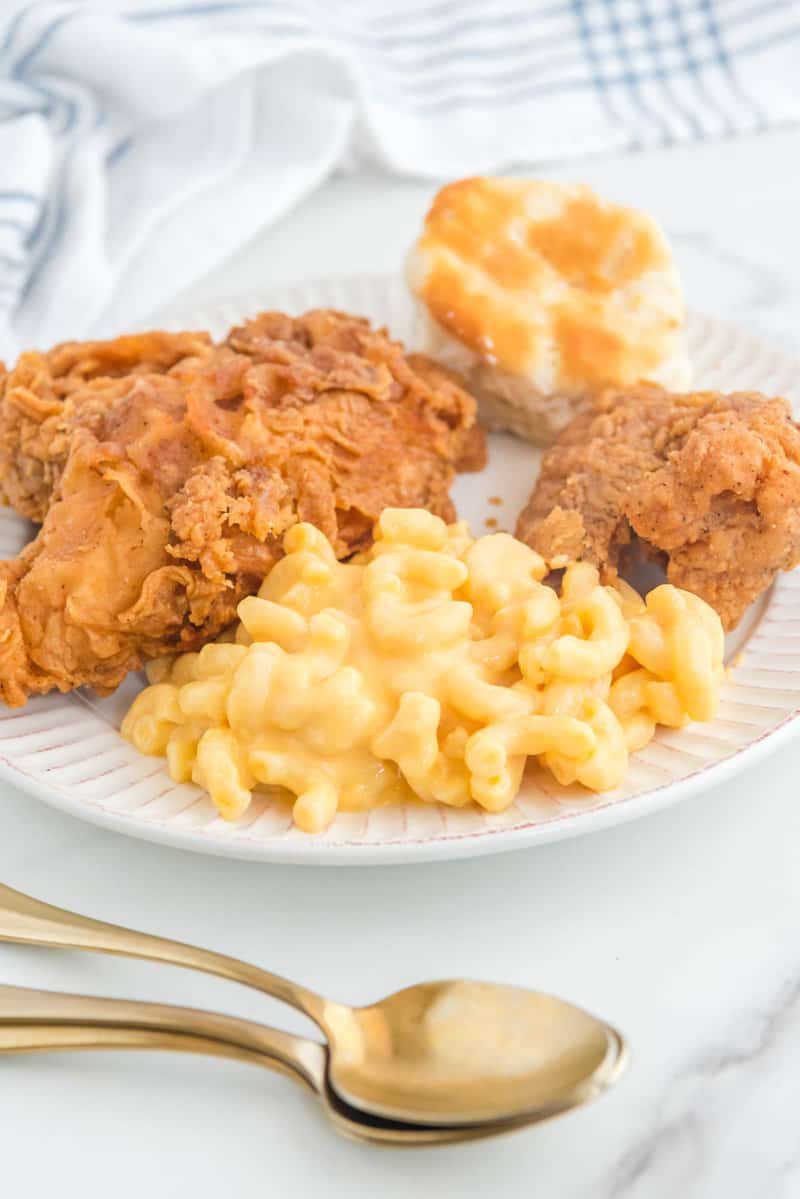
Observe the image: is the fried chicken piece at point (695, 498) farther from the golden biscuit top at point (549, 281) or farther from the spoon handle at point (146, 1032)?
the spoon handle at point (146, 1032)

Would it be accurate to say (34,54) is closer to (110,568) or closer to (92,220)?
(92,220)

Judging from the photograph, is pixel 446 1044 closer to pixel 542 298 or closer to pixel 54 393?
pixel 54 393

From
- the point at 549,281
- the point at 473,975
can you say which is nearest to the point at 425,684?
the point at 473,975

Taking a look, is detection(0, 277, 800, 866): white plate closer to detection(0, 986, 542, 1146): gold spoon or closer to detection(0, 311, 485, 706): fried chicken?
detection(0, 311, 485, 706): fried chicken

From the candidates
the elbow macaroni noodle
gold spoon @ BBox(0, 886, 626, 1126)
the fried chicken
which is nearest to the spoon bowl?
gold spoon @ BBox(0, 886, 626, 1126)

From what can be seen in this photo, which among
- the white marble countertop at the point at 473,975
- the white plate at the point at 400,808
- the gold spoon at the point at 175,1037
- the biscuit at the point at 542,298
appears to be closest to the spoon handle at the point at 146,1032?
the gold spoon at the point at 175,1037

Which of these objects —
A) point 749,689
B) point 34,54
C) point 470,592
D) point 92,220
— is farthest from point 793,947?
point 34,54

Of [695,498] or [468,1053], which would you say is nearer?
[468,1053]
